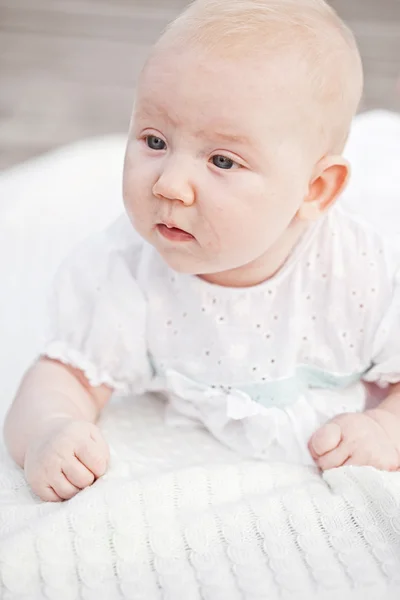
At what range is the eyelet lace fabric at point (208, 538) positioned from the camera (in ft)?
2.75

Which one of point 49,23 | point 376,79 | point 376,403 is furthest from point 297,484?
point 49,23

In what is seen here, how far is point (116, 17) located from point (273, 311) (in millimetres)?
2182

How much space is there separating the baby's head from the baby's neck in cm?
6

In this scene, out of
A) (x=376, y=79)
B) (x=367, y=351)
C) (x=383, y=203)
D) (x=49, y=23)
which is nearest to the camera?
(x=367, y=351)

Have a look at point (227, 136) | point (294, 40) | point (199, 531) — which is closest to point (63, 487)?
point (199, 531)

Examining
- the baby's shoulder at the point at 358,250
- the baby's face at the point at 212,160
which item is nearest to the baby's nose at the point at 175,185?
the baby's face at the point at 212,160

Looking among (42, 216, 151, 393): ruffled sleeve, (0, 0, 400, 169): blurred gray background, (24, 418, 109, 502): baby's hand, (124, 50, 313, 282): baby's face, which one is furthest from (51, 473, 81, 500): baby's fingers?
(0, 0, 400, 169): blurred gray background

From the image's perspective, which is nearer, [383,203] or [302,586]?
[302,586]

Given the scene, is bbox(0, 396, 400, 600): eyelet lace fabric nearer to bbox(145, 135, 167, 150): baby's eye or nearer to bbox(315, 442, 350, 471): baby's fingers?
bbox(315, 442, 350, 471): baby's fingers

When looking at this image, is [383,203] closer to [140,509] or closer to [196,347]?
[196,347]

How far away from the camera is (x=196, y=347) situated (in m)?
1.05

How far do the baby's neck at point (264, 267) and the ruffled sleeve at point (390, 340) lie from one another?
0.13 meters

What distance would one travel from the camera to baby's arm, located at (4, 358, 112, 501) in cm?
94

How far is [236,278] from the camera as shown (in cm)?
103
